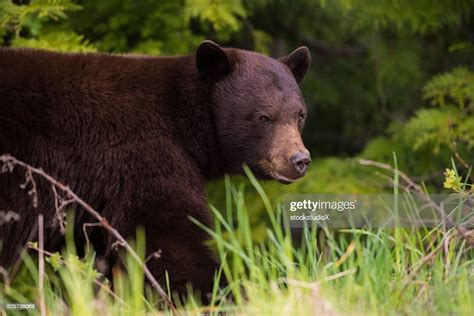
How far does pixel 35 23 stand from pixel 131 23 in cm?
154

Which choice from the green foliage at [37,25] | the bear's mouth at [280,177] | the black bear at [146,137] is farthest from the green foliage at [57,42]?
the bear's mouth at [280,177]

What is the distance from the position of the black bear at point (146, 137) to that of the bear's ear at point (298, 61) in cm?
40

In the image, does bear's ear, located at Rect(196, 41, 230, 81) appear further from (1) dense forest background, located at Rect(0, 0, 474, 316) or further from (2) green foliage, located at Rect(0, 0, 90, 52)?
(2) green foliage, located at Rect(0, 0, 90, 52)

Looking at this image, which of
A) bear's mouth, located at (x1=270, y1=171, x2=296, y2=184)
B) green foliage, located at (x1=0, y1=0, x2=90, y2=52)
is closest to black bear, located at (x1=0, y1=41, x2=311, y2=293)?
bear's mouth, located at (x1=270, y1=171, x2=296, y2=184)

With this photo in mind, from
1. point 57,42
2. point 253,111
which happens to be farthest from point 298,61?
point 57,42

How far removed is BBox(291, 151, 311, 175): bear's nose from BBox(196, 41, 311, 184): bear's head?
92mm

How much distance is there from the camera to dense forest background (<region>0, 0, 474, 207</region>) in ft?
27.7

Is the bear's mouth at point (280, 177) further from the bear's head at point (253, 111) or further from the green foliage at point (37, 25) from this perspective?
the green foliage at point (37, 25)

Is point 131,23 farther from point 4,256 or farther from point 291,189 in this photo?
point 4,256

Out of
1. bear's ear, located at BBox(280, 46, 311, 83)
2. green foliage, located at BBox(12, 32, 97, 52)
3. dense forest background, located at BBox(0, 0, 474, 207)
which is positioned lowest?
dense forest background, located at BBox(0, 0, 474, 207)

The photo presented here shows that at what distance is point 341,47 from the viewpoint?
13648mm

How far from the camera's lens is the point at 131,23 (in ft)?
29.5

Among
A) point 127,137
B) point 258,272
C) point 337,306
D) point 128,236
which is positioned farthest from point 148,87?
point 337,306

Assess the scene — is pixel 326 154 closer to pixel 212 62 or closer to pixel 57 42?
pixel 57 42
